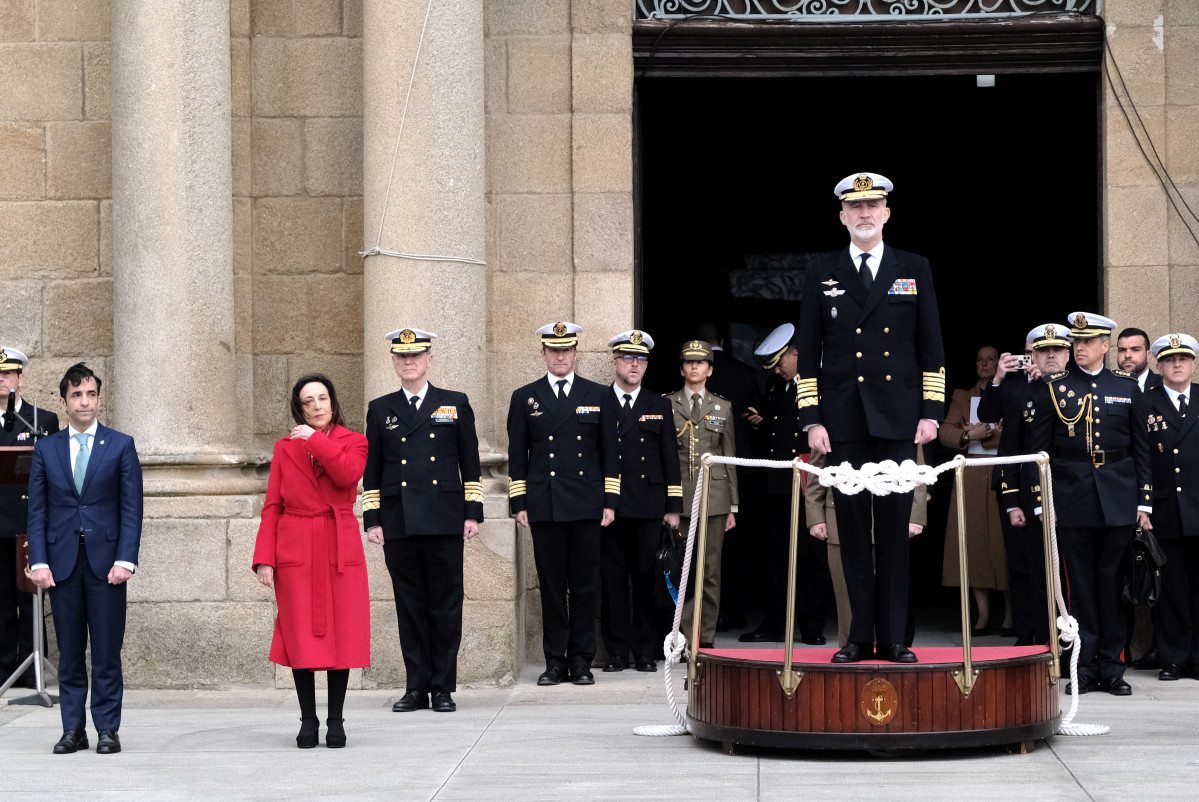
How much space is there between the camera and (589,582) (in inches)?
408

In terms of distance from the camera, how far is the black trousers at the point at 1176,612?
10219 millimetres

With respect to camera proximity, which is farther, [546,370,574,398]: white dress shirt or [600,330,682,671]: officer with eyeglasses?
[600,330,682,671]: officer with eyeglasses

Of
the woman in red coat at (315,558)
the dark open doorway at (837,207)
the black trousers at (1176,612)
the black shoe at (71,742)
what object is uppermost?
the dark open doorway at (837,207)

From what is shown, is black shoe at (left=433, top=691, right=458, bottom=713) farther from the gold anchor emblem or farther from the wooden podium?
the gold anchor emblem

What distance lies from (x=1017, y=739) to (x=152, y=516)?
5.18 m

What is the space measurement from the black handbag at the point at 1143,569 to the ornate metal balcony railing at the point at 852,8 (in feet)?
11.6

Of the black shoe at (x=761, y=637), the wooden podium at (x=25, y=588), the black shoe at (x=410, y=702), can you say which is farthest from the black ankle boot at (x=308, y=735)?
the black shoe at (x=761, y=637)

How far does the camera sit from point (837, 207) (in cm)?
1891

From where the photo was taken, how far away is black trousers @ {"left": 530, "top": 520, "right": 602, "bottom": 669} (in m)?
10.3

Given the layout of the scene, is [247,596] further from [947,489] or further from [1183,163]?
[947,489]

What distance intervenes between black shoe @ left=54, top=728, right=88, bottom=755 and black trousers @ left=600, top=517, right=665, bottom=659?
359 cm

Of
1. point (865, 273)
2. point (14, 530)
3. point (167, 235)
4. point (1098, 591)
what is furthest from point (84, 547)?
point (1098, 591)

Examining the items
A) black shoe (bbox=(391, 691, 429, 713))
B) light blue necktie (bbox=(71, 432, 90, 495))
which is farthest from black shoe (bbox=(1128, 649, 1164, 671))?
light blue necktie (bbox=(71, 432, 90, 495))

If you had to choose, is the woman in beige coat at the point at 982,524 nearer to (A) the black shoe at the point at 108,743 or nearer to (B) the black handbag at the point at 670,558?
(B) the black handbag at the point at 670,558
